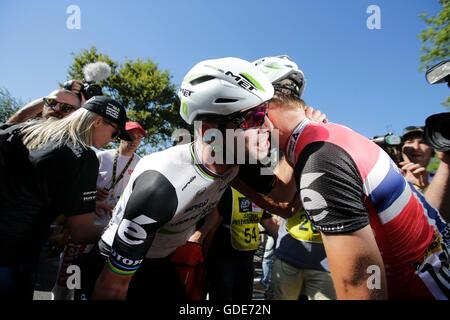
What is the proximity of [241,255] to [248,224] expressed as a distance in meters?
0.44

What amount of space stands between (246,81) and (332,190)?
3.55ft

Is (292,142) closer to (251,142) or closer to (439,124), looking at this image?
(251,142)

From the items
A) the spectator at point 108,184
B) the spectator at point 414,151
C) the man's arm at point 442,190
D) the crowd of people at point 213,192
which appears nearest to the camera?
the crowd of people at point 213,192

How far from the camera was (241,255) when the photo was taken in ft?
12.9

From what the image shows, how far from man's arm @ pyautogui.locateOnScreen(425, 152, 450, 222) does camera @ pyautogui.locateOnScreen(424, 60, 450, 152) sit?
25 cm

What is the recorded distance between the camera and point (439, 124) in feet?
5.10

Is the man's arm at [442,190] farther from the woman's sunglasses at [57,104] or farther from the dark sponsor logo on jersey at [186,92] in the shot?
the woman's sunglasses at [57,104]

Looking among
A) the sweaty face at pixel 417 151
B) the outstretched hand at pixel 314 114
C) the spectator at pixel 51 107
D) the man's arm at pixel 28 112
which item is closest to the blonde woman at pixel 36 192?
the spectator at pixel 51 107

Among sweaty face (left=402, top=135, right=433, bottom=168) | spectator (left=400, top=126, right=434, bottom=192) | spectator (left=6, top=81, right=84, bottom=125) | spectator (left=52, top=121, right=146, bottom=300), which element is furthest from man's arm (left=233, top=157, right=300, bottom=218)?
spectator (left=6, top=81, right=84, bottom=125)

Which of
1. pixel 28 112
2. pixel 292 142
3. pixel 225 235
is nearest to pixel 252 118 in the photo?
pixel 292 142

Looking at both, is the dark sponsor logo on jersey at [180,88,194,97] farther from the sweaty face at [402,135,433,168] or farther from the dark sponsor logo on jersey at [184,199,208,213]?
the sweaty face at [402,135,433,168]

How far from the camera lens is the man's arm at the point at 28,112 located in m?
3.05

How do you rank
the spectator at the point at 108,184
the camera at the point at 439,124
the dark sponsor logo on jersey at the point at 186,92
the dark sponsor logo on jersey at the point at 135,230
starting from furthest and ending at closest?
the spectator at the point at 108,184, the dark sponsor logo on jersey at the point at 186,92, the dark sponsor logo on jersey at the point at 135,230, the camera at the point at 439,124
